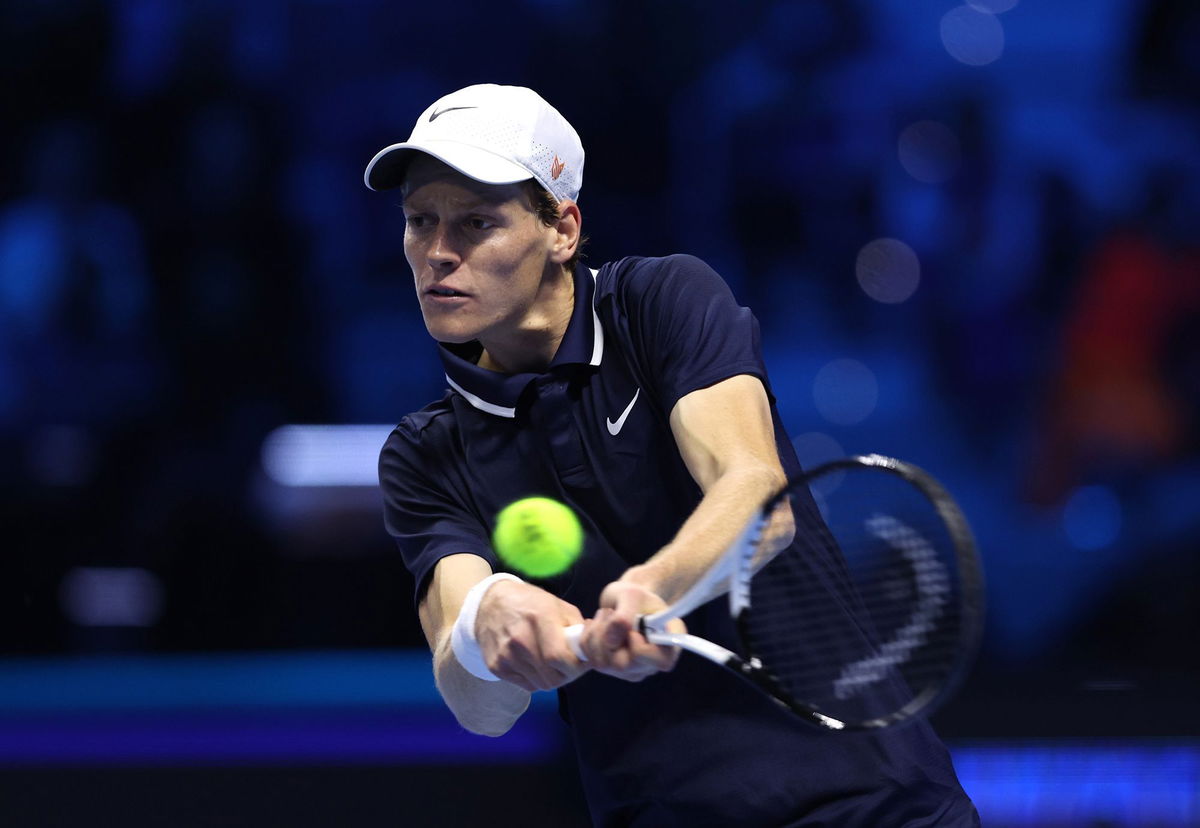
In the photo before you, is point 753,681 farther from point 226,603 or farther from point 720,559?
point 226,603

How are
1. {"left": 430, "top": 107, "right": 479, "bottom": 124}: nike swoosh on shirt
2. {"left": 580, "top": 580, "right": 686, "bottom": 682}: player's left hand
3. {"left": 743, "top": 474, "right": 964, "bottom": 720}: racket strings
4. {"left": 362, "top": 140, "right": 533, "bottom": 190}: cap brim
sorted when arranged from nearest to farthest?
{"left": 580, "top": 580, "right": 686, "bottom": 682}: player's left hand < {"left": 743, "top": 474, "right": 964, "bottom": 720}: racket strings < {"left": 362, "top": 140, "right": 533, "bottom": 190}: cap brim < {"left": 430, "top": 107, "right": 479, "bottom": 124}: nike swoosh on shirt

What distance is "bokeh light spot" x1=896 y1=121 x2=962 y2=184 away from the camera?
4223 millimetres

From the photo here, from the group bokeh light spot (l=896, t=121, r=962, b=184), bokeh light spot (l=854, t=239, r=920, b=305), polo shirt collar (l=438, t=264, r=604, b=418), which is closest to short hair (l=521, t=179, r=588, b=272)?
polo shirt collar (l=438, t=264, r=604, b=418)

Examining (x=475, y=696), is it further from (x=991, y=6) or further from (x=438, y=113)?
(x=991, y=6)

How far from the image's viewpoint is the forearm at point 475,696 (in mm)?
1982

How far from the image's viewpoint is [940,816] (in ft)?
6.17

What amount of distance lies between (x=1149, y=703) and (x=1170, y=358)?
112cm

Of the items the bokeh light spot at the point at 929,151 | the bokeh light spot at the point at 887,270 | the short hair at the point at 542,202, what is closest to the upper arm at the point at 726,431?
the short hair at the point at 542,202

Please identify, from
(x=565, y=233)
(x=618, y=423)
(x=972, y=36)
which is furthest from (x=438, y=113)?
(x=972, y=36)

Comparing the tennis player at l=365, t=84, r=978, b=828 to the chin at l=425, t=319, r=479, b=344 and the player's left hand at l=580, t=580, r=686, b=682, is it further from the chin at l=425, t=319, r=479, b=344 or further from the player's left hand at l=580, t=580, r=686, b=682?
the player's left hand at l=580, t=580, r=686, b=682

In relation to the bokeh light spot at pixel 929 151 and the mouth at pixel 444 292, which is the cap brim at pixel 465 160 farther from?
the bokeh light spot at pixel 929 151

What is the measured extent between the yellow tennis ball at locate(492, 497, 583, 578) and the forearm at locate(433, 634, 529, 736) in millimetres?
157

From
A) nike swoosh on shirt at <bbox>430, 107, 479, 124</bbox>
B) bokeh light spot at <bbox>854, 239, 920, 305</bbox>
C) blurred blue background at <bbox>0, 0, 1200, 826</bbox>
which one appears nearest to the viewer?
nike swoosh on shirt at <bbox>430, 107, 479, 124</bbox>

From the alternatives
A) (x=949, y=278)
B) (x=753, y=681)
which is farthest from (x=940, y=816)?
(x=949, y=278)
